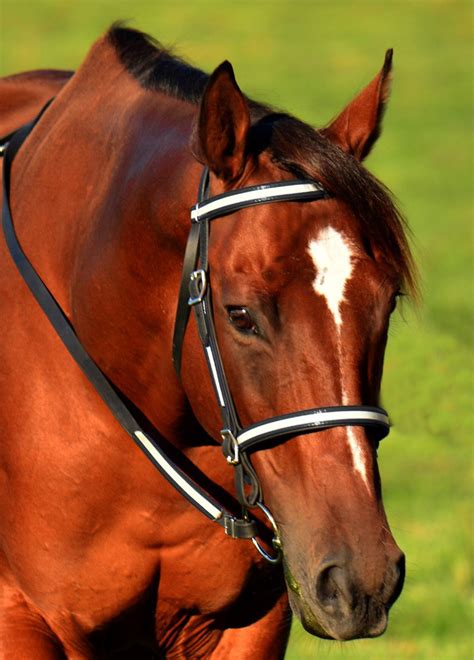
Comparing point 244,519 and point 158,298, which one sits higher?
point 158,298

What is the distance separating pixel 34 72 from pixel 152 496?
2246mm

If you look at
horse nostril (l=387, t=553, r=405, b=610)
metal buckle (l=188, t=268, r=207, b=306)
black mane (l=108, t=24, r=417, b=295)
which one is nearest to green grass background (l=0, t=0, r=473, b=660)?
black mane (l=108, t=24, r=417, b=295)

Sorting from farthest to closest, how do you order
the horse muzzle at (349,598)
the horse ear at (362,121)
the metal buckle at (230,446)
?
the horse ear at (362,121) → the metal buckle at (230,446) → the horse muzzle at (349,598)

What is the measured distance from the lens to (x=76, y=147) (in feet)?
13.0

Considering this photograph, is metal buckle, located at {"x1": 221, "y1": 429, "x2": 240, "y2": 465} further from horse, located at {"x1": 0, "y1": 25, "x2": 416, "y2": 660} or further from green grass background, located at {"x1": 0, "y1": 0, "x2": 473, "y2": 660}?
green grass background, located at {"x1": 0, "y1": 0, "x2": 473, "y2": 660}

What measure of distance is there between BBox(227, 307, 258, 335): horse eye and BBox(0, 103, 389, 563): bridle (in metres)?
0.09

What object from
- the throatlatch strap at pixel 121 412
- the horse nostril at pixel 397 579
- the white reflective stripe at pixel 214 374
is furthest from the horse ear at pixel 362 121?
the horse nostril at pixel 397 579

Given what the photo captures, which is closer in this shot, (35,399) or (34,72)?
(35,399)

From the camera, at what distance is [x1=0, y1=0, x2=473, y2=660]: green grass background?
643 centimetres

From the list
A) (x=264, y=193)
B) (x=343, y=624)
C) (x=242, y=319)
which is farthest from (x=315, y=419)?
(x=264, y=193)

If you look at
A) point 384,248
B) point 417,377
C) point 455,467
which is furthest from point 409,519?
point 384,248

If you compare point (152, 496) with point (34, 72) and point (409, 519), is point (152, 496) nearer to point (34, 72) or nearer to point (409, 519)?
point (34, 72)

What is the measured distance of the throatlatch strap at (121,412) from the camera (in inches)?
142

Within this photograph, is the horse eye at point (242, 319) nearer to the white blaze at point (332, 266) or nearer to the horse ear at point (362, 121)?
the white blaze at point (332, 266)
